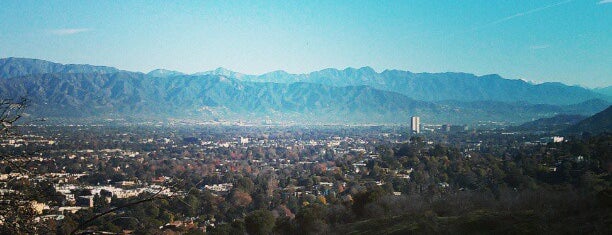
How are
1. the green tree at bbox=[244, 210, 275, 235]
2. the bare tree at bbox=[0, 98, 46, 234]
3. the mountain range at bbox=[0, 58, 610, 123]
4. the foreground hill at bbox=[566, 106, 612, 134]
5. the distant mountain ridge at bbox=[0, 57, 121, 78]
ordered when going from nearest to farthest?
1. the bare tree at bbox=[0, 98, 46, 234]
2. the green tree at bbox=[244, 210, 275, 235]
3. the foreground hill at bbox=[566, 106, 612, 134]
4. the mountain range at bbox=[0, 58, 610, 123]
5. the distant mountain ridge at bbox=[0, 57, 121, 78]

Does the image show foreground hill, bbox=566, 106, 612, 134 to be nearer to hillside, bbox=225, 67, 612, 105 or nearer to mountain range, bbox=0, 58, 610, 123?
mountain range, bbox=0, 58, 610, 123

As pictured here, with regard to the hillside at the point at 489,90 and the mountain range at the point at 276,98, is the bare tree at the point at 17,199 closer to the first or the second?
the mountain range at the point at 276,98

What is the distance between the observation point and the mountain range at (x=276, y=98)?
110 m

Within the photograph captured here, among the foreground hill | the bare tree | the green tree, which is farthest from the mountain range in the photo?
the bare tree

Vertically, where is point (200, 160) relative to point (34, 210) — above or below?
below

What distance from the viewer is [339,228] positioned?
16.4 meters

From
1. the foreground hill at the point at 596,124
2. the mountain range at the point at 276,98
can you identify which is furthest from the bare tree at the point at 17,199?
the mountain range at the point at 276,98

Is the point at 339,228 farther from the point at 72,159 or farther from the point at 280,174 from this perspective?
the point at 72,159

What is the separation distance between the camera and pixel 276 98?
160 metres

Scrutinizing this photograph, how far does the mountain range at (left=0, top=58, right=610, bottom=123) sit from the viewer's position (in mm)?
110000

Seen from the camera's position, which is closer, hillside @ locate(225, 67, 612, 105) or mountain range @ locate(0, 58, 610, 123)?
mountain range @ locate(0, 58, 610, 123)

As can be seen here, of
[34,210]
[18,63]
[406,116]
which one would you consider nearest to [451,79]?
[406,116]

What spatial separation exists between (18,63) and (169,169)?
5766 inches

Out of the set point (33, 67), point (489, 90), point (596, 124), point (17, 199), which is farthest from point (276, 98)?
point (17, 199)
